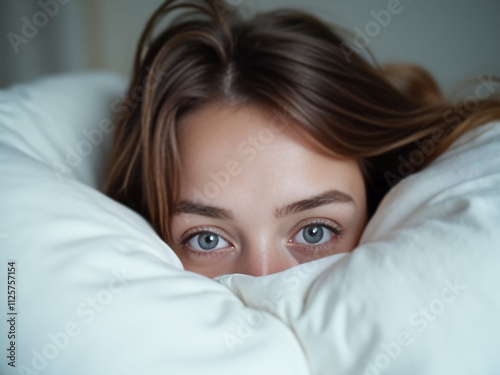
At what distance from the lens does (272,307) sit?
1.66ft

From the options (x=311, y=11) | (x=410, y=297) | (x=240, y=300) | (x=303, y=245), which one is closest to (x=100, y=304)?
(x=240, y=300)

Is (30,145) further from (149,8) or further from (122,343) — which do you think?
(149,8)

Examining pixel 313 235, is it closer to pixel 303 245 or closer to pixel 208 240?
pixel 303 245

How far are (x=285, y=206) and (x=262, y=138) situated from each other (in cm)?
14

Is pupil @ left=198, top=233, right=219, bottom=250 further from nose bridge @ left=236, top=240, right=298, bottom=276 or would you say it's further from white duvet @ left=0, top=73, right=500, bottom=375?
white duvet @ left=0, top=73, right=500, bottom=375

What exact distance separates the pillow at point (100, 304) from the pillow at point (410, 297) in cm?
3

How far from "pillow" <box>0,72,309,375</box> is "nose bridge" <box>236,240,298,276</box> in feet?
0.63

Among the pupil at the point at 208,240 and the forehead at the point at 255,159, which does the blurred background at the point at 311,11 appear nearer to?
the forehead at the point at 255,159

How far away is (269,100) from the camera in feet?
2.80

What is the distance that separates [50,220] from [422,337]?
0.42 meters

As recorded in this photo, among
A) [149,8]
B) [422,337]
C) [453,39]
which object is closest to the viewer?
[422,337]

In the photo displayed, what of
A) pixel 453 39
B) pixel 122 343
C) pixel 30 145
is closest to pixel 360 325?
pixel 122 343

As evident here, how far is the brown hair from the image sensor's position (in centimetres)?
85

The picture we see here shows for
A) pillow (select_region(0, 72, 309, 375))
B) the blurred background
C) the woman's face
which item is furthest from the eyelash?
A: the blurred background
